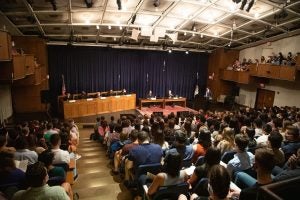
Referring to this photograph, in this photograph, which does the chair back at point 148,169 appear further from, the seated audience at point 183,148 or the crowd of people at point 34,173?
the crowd of people at point 34,173

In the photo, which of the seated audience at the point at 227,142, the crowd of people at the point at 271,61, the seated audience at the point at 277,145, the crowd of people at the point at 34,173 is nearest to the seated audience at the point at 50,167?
the crowd of people at the point at 34,173

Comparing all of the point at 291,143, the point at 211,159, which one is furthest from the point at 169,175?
the point at 291,143

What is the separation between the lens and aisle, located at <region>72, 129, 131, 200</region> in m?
3.90

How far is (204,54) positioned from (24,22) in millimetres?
11325

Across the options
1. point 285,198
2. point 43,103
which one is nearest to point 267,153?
point 285,198

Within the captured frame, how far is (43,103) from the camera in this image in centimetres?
1104

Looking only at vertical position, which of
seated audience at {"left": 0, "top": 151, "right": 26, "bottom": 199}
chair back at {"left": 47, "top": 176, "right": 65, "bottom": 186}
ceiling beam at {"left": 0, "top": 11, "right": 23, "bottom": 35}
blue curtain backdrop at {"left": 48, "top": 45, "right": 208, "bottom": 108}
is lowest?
chair back at {"left": 47, "top": 176, "right": 65, "bottom": 186}

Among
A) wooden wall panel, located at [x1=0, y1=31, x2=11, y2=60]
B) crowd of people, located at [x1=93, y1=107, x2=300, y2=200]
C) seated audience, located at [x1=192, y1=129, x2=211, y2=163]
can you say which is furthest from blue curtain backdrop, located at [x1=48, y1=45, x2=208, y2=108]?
seated audience, located at [x1=192, y1=129, x2=211, y2=163]

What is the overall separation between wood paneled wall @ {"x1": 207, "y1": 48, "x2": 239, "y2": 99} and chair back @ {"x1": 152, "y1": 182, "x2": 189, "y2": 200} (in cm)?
1323

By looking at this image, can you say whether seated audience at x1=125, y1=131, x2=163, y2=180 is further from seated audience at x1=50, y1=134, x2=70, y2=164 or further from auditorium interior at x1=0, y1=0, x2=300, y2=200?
seated audience at x1=50, y1=134, x2=70, y2=164

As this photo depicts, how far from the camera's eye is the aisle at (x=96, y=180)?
12.8 feet

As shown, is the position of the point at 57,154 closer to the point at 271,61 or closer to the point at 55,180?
the point at 55,180

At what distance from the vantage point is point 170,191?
107 inches

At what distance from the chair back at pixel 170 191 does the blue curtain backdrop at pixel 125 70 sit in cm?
1108
